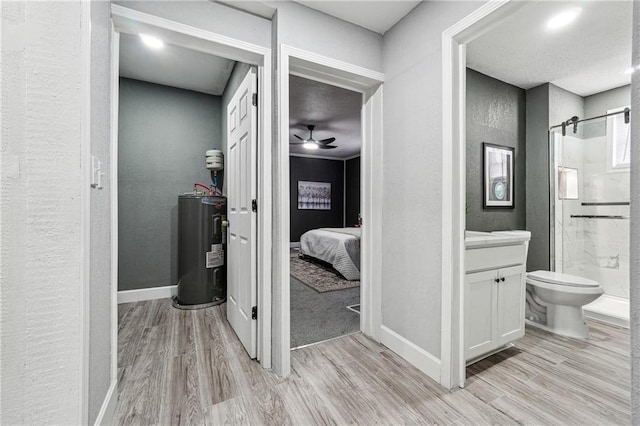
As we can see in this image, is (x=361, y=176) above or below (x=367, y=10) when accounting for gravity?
below

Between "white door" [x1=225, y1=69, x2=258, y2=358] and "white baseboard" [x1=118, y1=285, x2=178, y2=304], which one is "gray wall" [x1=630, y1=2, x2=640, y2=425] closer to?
"white door" [x1=225, y1=69, x2=258, y2=358]

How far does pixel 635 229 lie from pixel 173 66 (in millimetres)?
3544

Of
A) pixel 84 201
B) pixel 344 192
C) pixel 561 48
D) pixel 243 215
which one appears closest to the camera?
pixel 84 201

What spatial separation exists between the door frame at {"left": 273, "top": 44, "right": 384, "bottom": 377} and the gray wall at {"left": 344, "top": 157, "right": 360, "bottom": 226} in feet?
17.4

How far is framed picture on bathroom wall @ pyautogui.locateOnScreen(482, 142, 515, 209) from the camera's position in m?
2.86

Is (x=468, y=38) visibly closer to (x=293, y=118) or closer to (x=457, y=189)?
(x=457, y=189)

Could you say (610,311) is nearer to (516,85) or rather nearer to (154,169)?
(516,85)

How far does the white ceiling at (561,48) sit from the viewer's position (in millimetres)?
2041

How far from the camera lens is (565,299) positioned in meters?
2.31

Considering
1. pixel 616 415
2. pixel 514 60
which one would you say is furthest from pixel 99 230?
pixel 514 60

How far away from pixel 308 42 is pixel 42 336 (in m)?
1.99

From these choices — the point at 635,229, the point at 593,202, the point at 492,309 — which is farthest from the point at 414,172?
the point at 593,202

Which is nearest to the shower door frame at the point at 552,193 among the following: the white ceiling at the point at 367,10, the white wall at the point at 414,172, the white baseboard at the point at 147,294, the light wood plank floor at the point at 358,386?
the light wood plank floor at the point at 358,386

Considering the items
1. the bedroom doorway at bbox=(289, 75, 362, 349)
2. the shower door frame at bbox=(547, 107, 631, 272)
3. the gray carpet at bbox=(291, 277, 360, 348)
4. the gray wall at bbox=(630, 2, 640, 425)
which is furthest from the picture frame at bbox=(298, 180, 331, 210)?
the gray wall at bbox=(630, 2, 640, 425)
